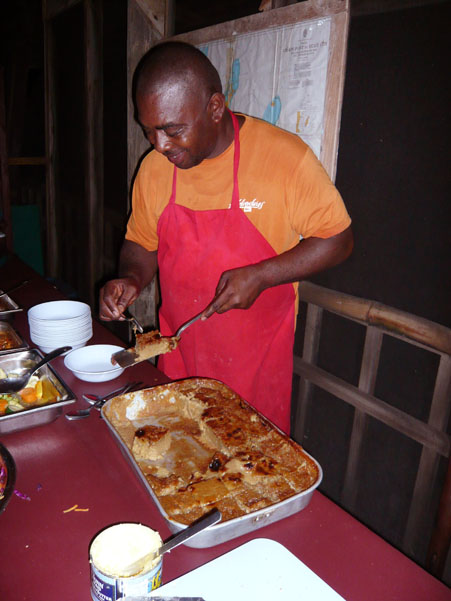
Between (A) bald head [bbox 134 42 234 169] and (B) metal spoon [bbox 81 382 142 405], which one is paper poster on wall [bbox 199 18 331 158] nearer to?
(A) bald head [bbox 134 42 234 169]

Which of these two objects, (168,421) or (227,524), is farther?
(168,421)

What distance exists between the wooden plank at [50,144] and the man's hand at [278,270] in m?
4.26

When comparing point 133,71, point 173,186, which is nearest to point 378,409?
point 173,186

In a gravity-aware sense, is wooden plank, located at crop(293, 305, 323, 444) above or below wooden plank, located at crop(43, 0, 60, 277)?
below

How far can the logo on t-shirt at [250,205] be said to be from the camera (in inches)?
83.4

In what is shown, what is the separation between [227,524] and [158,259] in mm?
1573

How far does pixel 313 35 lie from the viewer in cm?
231

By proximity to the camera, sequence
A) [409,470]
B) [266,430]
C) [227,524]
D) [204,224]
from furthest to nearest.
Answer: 1. [409,470]
2. [204,224]
3. [266,430]
4. [227,524]

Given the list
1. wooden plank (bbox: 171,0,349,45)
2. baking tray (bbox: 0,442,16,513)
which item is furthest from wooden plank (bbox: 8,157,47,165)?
baking tray (bbox: 0,442,16,513)

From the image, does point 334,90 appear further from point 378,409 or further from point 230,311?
point 378,409

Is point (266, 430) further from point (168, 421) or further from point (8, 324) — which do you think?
point (8, 324)

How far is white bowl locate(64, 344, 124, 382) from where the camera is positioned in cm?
182

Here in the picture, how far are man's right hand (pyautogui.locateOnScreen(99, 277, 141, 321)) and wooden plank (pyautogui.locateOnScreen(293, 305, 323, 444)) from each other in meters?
1.06

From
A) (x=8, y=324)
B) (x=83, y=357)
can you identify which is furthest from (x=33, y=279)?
(x=83, y=357)
